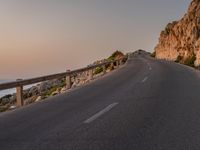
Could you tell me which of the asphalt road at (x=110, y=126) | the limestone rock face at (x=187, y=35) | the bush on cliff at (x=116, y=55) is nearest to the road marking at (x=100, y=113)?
the asphalt road at (x=110, y=126)

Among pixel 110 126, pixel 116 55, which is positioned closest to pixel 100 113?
pixel 110 126

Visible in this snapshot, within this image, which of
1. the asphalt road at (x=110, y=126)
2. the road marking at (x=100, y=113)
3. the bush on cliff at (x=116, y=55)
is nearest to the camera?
the asphalt road at (x=110, y=126)

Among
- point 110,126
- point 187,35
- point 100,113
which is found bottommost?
point 100,113


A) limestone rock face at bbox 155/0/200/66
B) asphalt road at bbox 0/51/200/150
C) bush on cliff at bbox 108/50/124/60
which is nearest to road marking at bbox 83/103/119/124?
asphalt road at bbox 0/51/200/150

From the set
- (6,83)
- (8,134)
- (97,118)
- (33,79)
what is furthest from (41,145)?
(33,79)

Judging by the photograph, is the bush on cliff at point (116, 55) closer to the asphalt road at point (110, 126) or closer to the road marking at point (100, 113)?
the asphalt road at point (110, 126)

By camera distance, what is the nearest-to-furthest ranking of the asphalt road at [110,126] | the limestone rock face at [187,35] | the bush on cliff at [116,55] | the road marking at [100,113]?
1. the asphalt road at [110,126]
2. the road marking at [100,113]
3. the limestone rock face at [187,35]
4. the bush on cliff at [116,55]

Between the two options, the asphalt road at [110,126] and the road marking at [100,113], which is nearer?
the asphalt road at [110,126]

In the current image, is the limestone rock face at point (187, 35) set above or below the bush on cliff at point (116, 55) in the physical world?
above

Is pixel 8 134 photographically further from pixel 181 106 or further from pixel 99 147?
pixel 181 106

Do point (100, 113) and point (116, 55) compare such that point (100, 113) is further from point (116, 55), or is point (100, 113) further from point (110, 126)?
point (116, 55)

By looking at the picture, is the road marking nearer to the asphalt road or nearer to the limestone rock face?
the asphalt road

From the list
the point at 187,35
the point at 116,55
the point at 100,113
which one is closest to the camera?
the point at 100,113

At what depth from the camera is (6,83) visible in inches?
575
